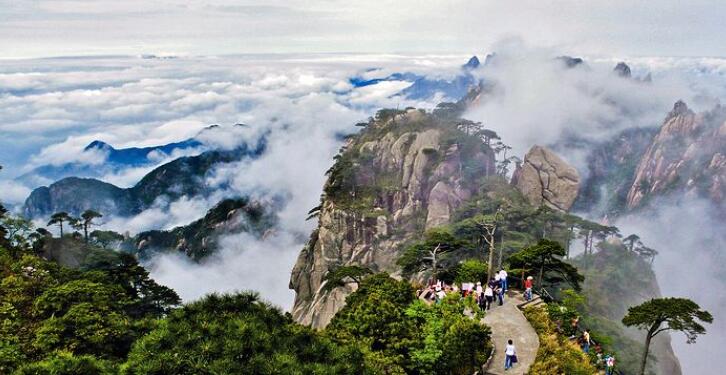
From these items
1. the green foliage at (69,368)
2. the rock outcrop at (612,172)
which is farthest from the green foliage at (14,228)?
the rock outcrop at (612,172)

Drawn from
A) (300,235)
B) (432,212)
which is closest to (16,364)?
(432,212)

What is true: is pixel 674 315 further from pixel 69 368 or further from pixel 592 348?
pixel 69 368

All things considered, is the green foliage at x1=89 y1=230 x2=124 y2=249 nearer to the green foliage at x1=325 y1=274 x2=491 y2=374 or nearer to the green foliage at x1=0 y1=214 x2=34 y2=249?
the green foliage at x1=0 y1=214 x2=34 y2=249

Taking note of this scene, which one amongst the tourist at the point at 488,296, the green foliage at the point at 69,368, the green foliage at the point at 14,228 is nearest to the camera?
the green foliage at the point at 69,368

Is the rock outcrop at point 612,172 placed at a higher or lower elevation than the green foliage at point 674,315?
higher

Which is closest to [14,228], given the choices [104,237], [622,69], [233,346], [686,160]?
[104,237]

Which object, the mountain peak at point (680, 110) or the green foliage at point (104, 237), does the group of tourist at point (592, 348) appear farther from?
the mountain peak at point (680, 110)
